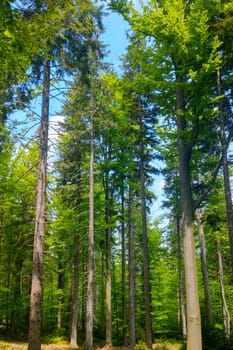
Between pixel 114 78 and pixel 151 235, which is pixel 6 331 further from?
pixel 114 78

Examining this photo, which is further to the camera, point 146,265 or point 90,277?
point 146,265

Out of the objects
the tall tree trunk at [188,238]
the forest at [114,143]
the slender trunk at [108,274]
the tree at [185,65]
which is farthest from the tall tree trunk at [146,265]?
the tall tree trunk at [188,238]

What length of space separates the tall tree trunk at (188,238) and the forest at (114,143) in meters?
0.03

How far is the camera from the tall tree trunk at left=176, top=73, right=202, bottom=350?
7.54 m

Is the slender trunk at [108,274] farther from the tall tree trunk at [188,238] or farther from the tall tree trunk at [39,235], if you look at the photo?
the tall tree trunk at [188,238]

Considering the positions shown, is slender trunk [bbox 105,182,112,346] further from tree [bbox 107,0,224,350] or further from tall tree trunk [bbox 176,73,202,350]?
tree [bbox 107,0,224,350]

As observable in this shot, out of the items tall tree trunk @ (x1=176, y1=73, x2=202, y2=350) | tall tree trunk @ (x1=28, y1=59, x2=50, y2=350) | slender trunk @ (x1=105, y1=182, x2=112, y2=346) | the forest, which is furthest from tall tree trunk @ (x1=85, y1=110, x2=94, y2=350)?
tall tree trunk @ (x1=176, y1=73, x2=202, y2=350)

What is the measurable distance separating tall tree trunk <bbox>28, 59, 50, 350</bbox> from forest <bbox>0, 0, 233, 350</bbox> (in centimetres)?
3

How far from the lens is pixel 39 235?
9359 millimetres

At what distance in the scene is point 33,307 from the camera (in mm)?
8852

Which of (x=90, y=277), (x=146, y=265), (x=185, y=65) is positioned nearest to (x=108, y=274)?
(x=146, y=265)

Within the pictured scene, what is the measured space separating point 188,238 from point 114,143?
11505mm

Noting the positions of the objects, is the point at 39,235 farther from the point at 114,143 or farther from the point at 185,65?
the point at 114,143

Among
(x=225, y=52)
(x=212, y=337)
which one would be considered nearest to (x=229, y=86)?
(x=225, y=52)
